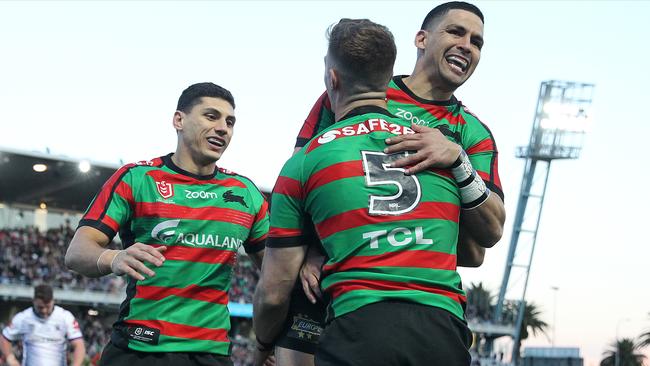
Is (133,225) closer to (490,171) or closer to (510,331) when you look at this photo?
(490,171)

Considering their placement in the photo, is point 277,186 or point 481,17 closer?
point 277,186

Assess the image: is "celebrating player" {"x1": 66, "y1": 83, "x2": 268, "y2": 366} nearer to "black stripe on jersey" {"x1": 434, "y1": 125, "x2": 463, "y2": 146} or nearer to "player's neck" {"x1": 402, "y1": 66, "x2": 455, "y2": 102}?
"player's neck" {"x1": 402, "y1": 66, "x2": 455, "y2": 102}

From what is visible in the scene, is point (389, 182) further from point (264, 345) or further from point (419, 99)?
point (419, 99)

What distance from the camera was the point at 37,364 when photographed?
11.5 metres

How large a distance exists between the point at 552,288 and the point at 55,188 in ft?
189

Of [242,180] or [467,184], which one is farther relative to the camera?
[242,180]

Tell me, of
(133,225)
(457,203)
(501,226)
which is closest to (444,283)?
(457,203)

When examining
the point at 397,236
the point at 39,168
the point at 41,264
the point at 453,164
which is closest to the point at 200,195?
the point at 453,164

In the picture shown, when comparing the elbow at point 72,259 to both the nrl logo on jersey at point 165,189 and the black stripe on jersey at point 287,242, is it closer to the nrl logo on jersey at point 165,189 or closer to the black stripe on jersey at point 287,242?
the nrl logo on jersey at point 165,189

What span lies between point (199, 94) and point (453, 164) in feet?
11.0

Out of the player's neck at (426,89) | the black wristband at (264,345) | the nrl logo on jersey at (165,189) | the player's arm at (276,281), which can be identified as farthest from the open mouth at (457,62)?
the nrl logo on jersey at (165,189)

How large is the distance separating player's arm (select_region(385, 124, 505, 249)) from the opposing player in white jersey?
26.8 feet

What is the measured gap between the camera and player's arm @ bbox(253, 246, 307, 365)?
4.06 metres

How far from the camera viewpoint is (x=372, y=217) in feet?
A: 12.2
